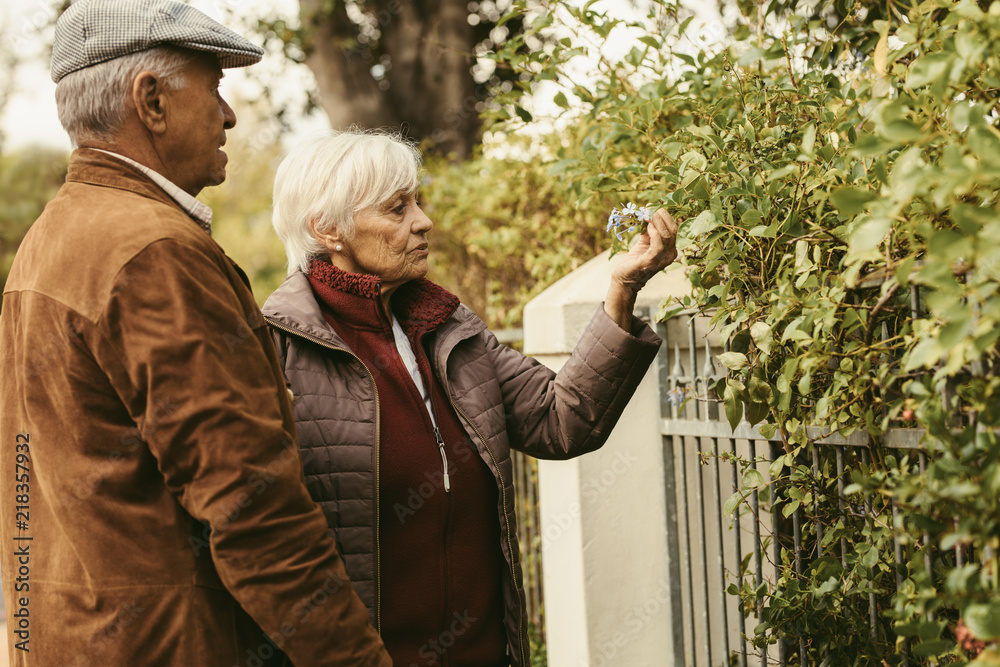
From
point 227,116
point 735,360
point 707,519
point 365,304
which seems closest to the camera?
point 227,116

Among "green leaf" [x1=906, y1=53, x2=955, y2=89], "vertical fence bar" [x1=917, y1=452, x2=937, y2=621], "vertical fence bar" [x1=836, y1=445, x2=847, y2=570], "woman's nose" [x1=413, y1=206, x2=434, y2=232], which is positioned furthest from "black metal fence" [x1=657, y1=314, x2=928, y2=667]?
"green leaf" [x1=906, y1=53, x2=955, y2=89]

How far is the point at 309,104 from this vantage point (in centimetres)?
927

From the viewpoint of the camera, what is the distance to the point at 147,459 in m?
1.44

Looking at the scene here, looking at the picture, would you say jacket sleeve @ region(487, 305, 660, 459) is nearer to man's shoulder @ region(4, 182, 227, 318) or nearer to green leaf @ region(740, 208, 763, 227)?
green leaf @ region(740, 208, 763, 227)

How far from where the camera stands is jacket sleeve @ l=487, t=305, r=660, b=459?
2146 millimetres

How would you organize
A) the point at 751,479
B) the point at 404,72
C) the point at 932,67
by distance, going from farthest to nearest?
the point at 404,72 < the point at 751,479 < the point at 932,67

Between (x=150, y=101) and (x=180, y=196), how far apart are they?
18cm

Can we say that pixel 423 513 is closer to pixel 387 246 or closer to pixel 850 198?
pixel 387 246

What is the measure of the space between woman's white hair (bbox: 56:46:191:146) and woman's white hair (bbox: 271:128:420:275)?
664mm

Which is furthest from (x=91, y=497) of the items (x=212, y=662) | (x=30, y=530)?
(x=212, y=662)

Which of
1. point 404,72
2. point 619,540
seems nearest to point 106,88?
point 619,540

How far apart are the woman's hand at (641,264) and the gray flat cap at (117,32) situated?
1056mm

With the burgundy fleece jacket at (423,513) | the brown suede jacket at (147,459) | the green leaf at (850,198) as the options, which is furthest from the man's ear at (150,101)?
the green leaf at (850,198)

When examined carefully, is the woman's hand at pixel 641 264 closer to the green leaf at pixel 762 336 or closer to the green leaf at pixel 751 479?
the green leaf at pixel 762 336
